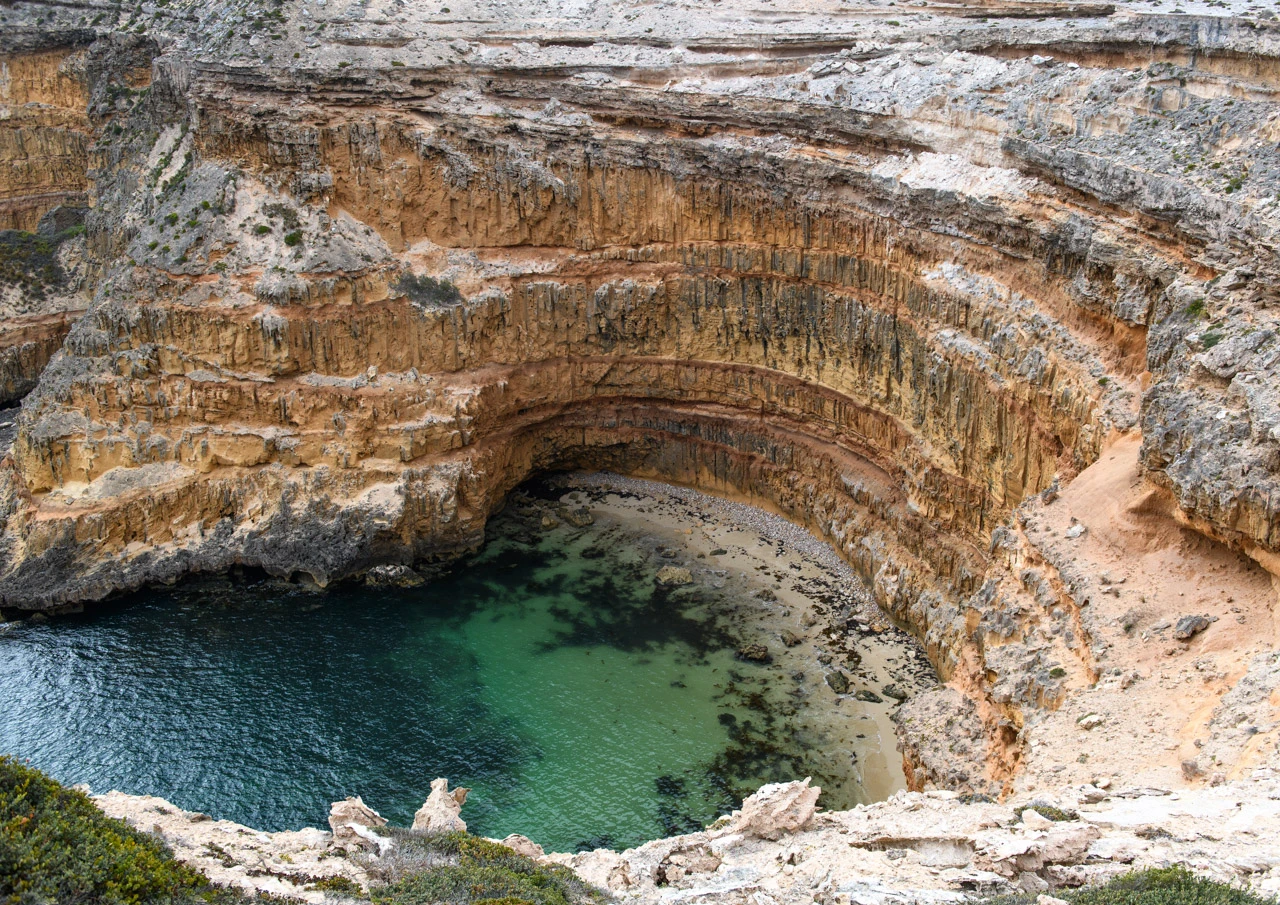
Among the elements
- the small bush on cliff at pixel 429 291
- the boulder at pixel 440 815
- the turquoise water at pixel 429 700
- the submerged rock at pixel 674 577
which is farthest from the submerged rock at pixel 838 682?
the small bush on cliff at pixel 429 291

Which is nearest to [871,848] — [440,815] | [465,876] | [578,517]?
[465,876]

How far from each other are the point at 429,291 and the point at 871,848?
123ft

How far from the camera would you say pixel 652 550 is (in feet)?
177

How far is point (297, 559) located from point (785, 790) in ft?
103

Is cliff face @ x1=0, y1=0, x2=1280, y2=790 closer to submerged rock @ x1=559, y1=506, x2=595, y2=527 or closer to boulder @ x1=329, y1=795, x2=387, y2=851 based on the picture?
submerged rock @ x1=559, y1=506, x2=595, y2=527

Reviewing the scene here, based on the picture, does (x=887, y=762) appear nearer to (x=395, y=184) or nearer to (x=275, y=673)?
(x=275, y=673)

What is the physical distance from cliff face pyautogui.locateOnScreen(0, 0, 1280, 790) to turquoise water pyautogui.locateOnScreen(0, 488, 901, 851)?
3077mm

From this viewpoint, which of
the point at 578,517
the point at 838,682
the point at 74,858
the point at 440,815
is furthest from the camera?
the point at 578,517

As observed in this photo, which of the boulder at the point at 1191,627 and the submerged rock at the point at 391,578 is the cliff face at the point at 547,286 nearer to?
the submerged rock at the point at 391,578

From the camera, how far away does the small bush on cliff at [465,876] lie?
21828 millimetres

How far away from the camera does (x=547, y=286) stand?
2165 inches

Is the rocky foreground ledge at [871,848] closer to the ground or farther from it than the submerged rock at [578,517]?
farther from it

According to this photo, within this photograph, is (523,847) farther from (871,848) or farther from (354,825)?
(871,848)

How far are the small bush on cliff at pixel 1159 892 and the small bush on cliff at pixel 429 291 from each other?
40397mm
